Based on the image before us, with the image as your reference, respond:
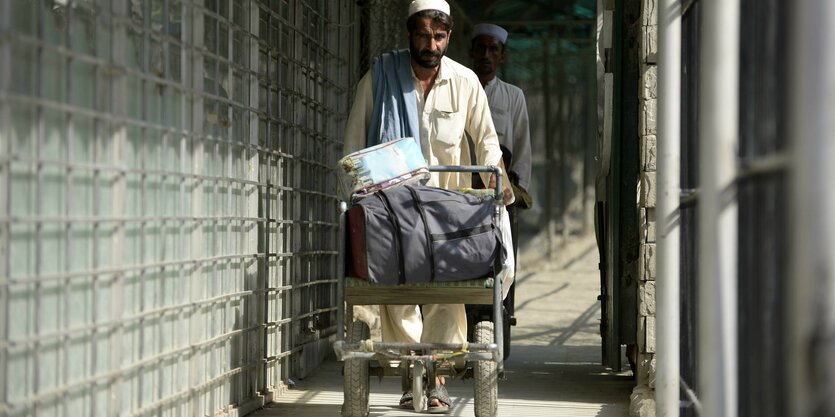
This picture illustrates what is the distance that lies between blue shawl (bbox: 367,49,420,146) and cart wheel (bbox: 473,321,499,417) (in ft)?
3.32

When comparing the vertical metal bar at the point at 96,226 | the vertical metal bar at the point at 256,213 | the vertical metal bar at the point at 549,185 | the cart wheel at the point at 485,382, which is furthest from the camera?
the vertical metal bar at the point at 549,185

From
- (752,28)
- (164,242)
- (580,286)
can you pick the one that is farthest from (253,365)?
(580,286)

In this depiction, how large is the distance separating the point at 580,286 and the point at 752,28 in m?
14.7

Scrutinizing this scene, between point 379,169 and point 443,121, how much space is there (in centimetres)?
88

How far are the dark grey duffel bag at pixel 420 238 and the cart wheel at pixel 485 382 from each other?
48 cm

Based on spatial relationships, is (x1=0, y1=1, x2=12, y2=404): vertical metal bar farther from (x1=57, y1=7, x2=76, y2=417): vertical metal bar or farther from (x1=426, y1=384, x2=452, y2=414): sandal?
(x1=426, y1=384, x2=452, y2=414): sandal

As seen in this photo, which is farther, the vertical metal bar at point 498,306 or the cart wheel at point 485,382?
the cart wheel at point 485,382

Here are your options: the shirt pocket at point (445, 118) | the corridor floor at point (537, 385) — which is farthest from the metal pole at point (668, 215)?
the corridor floor at point (537, 385)

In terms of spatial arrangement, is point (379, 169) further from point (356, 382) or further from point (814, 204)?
point (814, 204)

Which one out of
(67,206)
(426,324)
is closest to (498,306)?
(426,324)

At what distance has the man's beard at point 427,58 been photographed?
580cm

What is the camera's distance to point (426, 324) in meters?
5.82

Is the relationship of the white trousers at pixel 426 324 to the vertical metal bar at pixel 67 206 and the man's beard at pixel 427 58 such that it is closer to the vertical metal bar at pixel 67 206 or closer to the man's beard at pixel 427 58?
the man's beard at pixel 427 58

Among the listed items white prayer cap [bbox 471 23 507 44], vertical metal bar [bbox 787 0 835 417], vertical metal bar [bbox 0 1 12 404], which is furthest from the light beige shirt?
vertical metal bar [bbox 787 0 835 417]
